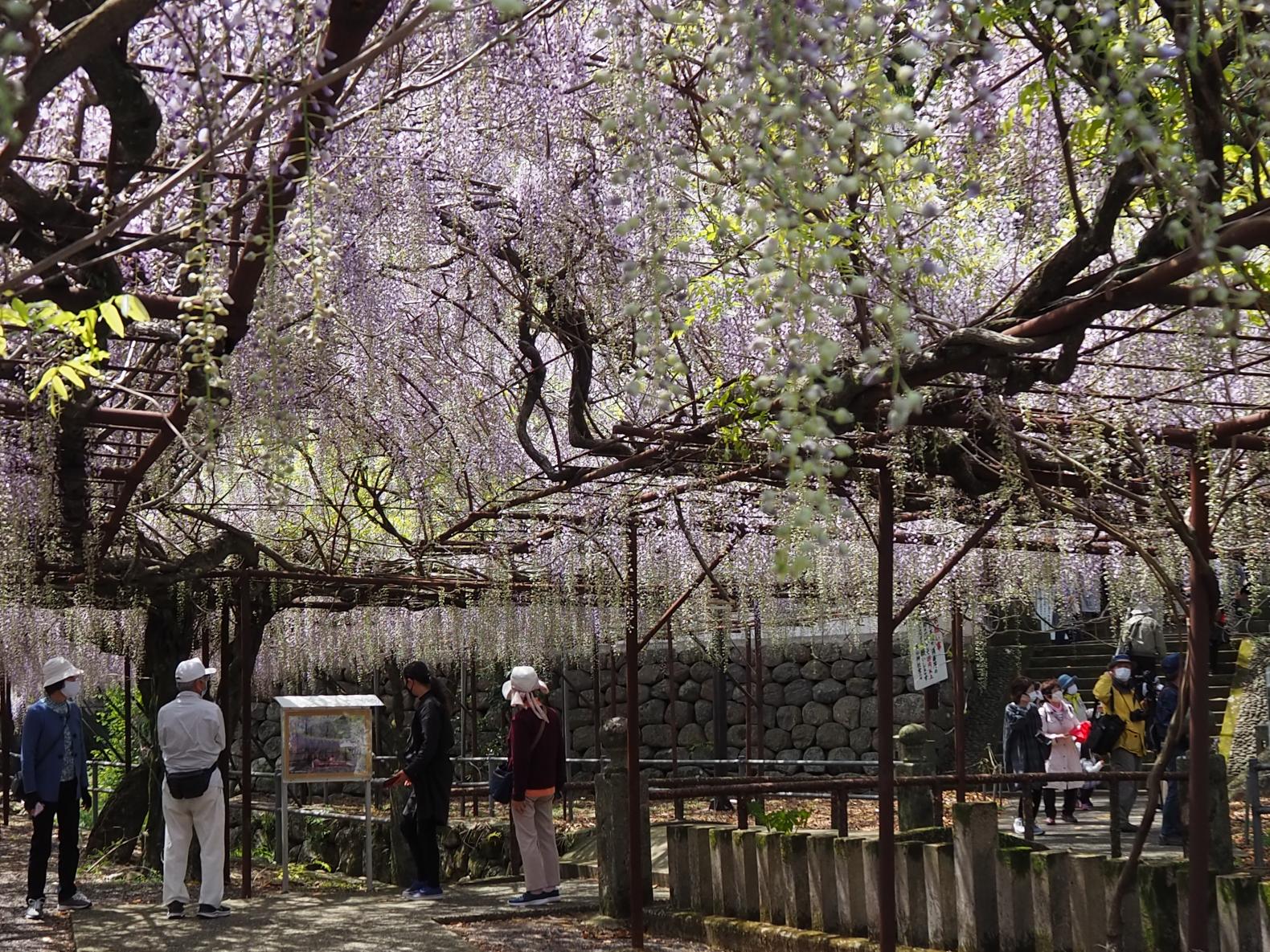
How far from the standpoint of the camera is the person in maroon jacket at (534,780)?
313 inches

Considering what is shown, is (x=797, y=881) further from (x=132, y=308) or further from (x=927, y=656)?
(x=927, y=656)

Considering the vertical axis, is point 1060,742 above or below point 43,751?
below

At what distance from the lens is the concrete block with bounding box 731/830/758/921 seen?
668cm

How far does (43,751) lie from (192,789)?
33.6 inches

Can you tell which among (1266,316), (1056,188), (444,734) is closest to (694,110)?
(1056,188)

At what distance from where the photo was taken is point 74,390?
527cm

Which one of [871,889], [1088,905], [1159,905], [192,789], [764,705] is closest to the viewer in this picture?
[1159,905]

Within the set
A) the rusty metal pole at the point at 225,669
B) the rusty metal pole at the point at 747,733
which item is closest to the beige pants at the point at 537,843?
the rusty metal pole at the point at 747,733

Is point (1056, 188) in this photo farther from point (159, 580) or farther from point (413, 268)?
point (159, 580)

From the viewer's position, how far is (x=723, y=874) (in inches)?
271

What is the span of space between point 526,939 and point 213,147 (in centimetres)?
519

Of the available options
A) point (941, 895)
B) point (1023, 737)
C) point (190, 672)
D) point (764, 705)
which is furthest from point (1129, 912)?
point (764, 705)

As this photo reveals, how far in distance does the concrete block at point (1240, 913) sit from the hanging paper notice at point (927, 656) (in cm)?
896

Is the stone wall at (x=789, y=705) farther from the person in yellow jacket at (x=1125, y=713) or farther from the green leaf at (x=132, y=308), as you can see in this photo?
the green leaf at (x=132, y=308)
